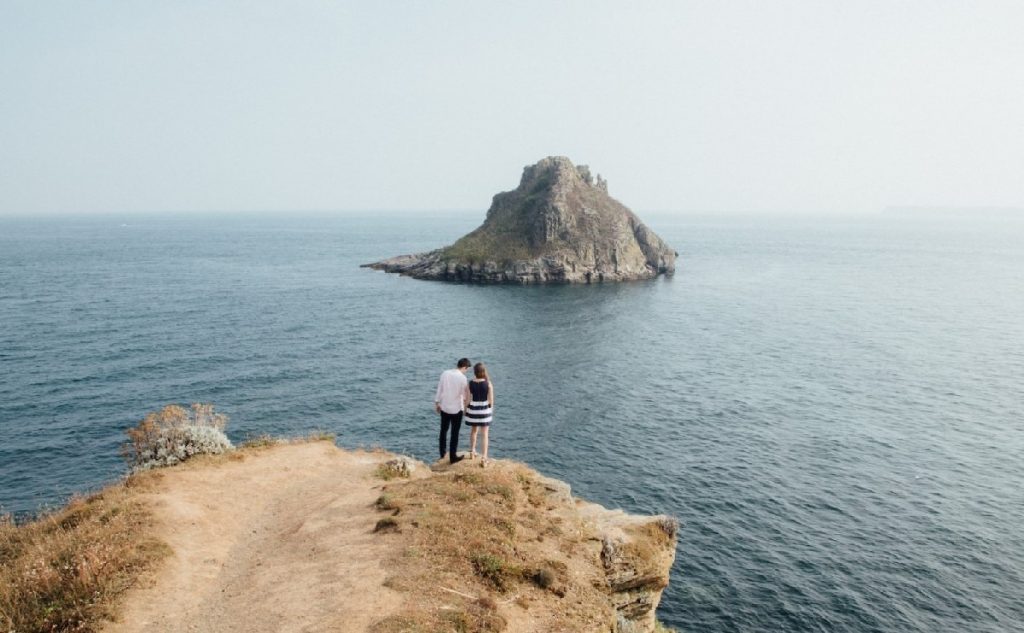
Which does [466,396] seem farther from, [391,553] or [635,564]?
[635,564]

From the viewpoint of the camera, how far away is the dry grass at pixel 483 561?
44.3ft

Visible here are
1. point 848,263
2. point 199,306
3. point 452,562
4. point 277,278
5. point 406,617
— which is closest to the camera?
point 406,617

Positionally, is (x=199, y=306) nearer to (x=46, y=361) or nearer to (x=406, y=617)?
(x=46, y=361)

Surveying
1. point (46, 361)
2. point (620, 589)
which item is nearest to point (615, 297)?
point (46, 361)

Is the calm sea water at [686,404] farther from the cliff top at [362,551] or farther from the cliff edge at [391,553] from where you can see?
the cliff top at [362,551]

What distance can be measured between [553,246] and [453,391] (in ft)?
387

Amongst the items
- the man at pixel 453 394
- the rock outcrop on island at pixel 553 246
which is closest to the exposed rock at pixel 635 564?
the man at pixel 453 394

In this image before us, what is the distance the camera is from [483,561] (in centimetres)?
1536

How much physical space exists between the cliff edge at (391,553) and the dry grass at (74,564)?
1.69 ft

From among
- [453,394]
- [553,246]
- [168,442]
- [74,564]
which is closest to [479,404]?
[453,394]

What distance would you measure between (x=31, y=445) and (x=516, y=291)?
85.6m

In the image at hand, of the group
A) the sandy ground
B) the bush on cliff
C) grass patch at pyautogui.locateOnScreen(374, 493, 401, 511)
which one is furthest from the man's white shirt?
the bush on cliff

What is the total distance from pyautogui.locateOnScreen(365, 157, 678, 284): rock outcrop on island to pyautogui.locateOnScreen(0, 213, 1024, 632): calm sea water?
20981 mm

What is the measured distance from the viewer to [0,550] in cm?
1717
